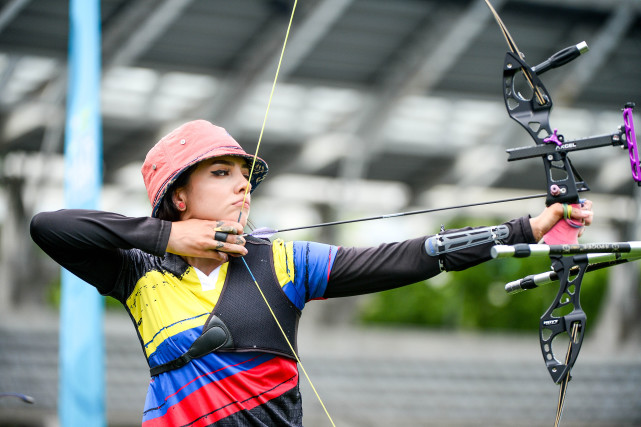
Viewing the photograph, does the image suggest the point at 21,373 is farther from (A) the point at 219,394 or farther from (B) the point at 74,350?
(A) the point at 219,394

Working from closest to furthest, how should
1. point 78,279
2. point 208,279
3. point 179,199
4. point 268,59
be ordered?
point 208,279 < point 179,199 < point 78,279 < point 268,59

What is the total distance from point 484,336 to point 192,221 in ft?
50.4

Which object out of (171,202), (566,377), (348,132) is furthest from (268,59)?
(566,377)

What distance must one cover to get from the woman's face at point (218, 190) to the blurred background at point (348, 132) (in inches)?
303

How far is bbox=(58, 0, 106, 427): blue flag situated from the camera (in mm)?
3641

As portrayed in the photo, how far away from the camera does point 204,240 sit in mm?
1840

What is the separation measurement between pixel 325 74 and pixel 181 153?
31.7 ft

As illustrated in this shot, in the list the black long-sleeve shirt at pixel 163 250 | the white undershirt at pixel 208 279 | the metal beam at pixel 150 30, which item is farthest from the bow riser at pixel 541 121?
the metal beam at pixel 150 30

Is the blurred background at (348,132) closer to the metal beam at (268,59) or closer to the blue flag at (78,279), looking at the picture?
the metal beam at (268,59)

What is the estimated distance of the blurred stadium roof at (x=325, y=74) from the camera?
9.77 meters

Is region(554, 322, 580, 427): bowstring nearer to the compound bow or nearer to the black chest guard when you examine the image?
the compound bow

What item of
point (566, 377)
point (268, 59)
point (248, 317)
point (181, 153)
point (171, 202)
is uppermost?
point (268, 59)

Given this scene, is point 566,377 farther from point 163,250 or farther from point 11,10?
point 11,10

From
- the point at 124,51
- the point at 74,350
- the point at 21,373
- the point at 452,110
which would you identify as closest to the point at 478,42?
the point at 452,110
